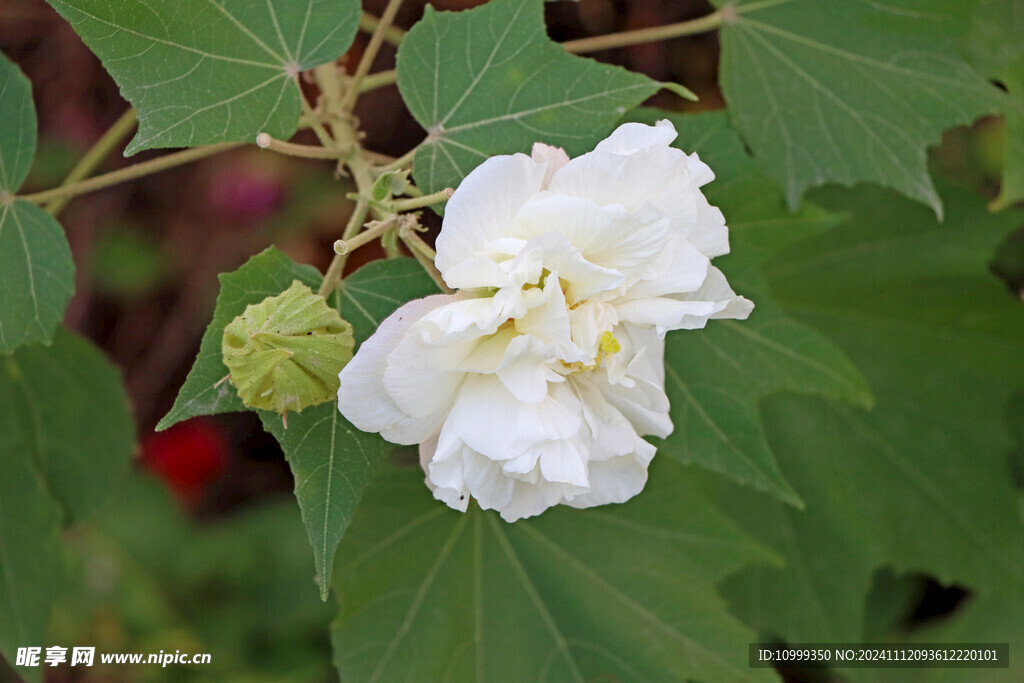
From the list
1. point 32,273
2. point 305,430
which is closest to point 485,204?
point 305,430

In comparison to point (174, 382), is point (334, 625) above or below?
above

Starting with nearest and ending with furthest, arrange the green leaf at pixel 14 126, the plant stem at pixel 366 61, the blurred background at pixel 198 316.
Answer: the green leaf at pixel 14 126
the plant stem at pixel 366 61
the blurred background at pixel 198 316

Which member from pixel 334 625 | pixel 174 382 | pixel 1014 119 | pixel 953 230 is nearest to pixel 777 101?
pixel 1014 119

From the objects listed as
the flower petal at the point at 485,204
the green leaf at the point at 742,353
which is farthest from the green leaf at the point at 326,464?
the green leaf at the point at 742,353

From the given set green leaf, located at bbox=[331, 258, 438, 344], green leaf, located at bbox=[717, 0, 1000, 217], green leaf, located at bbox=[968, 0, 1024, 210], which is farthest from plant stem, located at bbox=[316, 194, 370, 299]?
green leaf, located at bbox=[968, 0, 1024, 210]

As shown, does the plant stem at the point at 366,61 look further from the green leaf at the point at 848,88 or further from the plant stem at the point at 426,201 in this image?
the green leaf at the point at 848,88

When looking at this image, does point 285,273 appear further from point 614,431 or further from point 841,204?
point 841,204

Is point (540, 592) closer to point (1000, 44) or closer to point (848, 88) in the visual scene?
point (848, 88)
